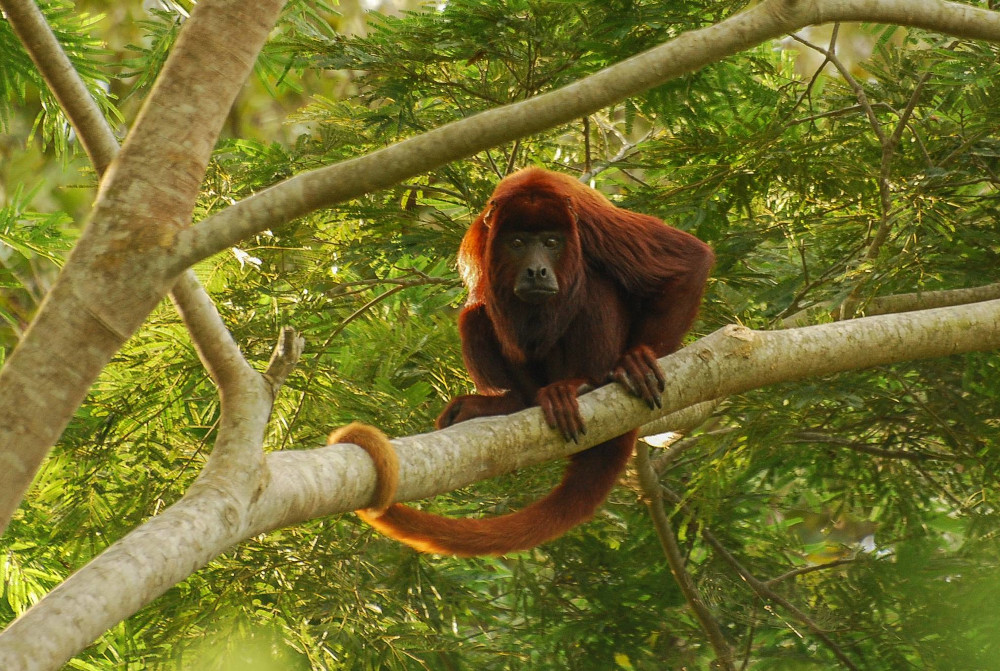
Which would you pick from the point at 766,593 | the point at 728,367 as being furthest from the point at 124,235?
the point at 766,593

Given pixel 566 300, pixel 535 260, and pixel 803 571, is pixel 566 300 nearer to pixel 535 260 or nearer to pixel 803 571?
pixel 535 260

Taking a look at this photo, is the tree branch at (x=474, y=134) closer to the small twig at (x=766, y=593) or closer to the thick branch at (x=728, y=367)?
the thick branch at (x=728, y=367)

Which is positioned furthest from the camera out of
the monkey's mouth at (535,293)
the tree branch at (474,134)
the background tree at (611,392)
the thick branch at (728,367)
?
the background tree at (611,392)

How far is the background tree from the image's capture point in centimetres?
302

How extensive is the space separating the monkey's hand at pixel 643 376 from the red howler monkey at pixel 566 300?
24 centimetres

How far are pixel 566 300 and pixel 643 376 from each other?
0.58 m

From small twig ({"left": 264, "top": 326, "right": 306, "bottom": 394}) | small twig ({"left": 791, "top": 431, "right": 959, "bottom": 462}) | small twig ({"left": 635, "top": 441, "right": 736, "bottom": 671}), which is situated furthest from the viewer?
small twig ({"left": 791, "top": 431, "right": 959, "bottom": 462})

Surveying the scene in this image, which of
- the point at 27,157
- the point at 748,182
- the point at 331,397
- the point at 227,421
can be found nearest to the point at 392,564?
the point at 331,397

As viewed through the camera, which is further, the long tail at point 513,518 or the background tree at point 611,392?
the background tree at point 611,392

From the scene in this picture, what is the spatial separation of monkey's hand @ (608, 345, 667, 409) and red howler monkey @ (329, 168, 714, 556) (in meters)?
0.24

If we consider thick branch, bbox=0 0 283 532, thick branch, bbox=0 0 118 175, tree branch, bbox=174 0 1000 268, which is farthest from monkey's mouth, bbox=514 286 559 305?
thick branch, bbox=0 0 118 175

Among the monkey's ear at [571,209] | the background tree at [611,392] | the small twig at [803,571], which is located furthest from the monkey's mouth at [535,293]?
the small twig at [803,571]

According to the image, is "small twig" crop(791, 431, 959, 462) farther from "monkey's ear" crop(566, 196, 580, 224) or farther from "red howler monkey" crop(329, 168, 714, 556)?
"monkey's ear" crop(566, 196, 580, 224)

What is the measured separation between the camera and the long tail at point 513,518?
235 centimetres
